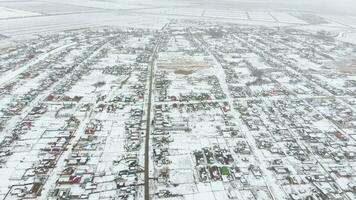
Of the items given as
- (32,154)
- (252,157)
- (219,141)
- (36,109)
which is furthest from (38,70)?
(252,157)

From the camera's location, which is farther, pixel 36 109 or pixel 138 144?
pixel 36 109

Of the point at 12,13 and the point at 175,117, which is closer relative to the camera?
the point at 175,117

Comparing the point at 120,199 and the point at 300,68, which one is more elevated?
the point at 300,68

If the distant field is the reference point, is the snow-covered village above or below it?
below

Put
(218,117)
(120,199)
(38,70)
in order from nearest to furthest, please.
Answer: (120,199) → (218,117) → (38,70)

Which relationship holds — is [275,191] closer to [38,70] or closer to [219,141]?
[219,141]

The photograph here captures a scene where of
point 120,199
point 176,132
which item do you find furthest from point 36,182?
point 176,132

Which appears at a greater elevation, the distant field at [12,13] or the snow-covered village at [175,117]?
the distant field at [12,13]

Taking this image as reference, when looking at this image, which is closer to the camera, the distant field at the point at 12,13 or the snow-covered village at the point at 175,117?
the snow-covered village at the point at 175,117

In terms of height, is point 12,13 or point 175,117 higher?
point 12,13

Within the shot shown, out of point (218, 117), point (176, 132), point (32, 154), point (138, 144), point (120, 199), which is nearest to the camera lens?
point (120, 199)

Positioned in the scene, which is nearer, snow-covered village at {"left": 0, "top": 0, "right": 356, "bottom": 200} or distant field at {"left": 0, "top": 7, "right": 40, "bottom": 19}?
snow-covered village at {"left": 0, "top": 0, "right": 356, "bottom": 200}
